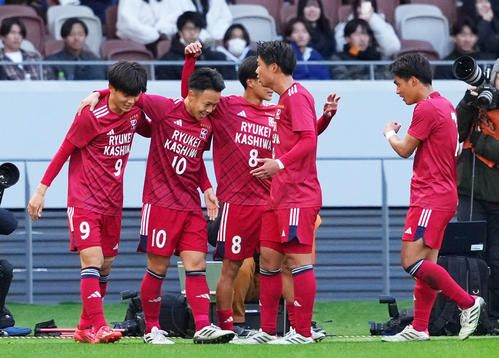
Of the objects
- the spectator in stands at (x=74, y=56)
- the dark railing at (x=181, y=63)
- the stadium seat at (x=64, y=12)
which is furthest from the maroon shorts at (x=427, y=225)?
the stadium seat at (x=64, y=12)

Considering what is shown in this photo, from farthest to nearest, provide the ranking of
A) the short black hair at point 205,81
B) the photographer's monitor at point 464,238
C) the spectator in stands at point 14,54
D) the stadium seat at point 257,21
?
the stadium seat at point 257,21
the spectator in stands at point 14,54
the photographer's monitor at point 464,238
the short black hair at point 205,81

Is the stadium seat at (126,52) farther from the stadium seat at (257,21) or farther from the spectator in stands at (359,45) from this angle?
the spectator in stands at (359,45)

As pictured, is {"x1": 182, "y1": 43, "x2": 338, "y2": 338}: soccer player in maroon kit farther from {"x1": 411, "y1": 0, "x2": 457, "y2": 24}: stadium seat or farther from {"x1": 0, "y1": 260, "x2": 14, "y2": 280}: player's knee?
{"x1": 411, "y1": 0, "x2": 457, "y2": 24}: stadium seat

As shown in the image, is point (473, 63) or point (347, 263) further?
point (347, 263)

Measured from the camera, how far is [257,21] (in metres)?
18.3

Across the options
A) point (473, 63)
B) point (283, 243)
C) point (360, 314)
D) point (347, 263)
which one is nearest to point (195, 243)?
point (283, 243)

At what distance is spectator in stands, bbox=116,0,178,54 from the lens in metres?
17.8

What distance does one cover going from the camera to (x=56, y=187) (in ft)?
55.2

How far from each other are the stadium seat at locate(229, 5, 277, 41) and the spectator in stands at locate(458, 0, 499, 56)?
7.46 ft

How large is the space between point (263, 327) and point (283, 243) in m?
0.68

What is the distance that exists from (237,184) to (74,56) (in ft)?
20.1

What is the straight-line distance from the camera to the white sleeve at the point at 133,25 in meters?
17.8

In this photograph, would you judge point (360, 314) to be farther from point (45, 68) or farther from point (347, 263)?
point (45, 68)

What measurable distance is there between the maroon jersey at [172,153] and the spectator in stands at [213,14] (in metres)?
6.78
